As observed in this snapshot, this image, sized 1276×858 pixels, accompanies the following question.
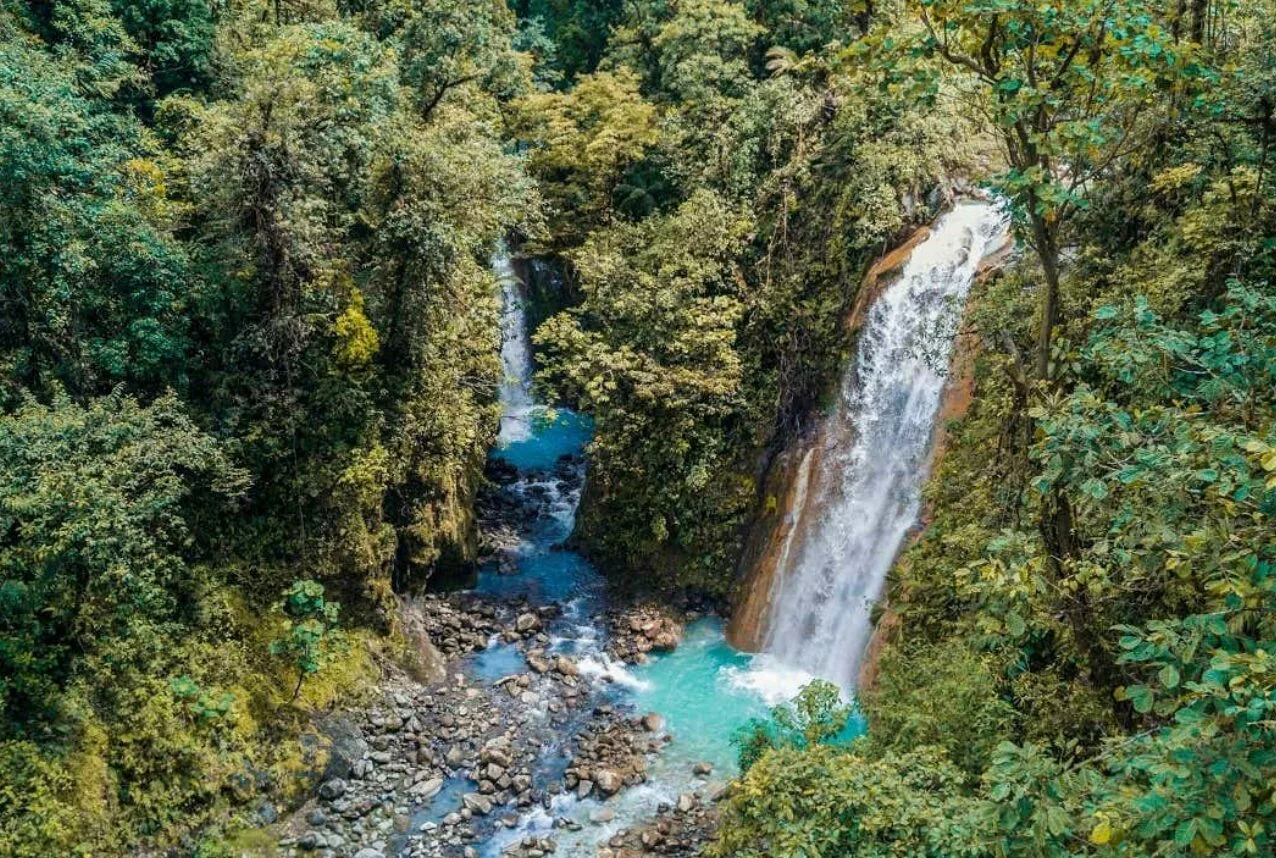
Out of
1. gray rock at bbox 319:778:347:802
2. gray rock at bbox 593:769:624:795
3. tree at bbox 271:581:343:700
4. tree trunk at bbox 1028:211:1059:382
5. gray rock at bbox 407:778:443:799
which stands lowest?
Answer: gray rock at bbox 319:778:347:802

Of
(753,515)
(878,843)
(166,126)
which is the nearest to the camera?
(878,843)

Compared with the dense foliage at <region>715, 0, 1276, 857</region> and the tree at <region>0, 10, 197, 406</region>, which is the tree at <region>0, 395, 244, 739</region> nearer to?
the tree at <region>0, 10, 197, 406</region>

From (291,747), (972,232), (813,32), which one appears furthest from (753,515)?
(813,32)

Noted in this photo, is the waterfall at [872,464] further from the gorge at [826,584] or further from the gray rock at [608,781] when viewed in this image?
the gray rock at [608,781]

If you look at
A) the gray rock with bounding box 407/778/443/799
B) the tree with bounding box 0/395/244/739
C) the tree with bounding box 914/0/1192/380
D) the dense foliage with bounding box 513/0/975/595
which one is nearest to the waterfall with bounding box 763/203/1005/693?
the dense foliage with bounding box 513/0/975/595

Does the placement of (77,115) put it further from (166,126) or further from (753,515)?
(753,515)

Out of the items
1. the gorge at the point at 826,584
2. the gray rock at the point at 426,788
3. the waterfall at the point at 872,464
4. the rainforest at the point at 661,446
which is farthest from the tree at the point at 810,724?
the gray rock at the point at 426,788

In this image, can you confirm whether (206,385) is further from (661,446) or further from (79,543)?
(661,446)
